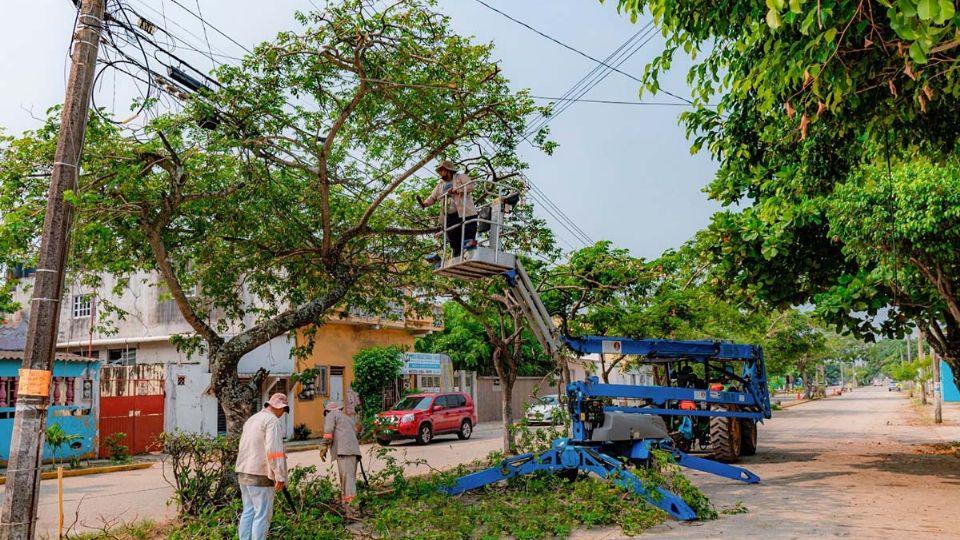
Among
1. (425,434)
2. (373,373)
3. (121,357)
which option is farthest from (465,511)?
(121,357)

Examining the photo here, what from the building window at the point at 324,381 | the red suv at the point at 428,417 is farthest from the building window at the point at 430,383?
the red suv at the point at 428,417

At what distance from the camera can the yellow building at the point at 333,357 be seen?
29.7 metres

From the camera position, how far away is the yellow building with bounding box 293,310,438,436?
97.3 feet

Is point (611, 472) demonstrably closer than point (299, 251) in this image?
Yes

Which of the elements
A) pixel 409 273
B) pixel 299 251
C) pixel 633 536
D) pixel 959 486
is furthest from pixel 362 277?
pixel 959 486

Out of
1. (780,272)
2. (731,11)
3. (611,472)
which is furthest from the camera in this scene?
(780,272)

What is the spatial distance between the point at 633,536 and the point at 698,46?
603 centimetres

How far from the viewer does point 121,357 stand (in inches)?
1173

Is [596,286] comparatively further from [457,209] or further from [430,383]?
[430,383]

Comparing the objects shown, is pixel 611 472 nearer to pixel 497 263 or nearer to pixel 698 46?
pixel 497 263

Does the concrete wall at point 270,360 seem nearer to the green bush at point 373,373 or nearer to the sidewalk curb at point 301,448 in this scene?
the green bush at point 373,373

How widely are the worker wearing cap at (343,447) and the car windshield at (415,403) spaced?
51.5 feet

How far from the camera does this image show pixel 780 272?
15.0 meters

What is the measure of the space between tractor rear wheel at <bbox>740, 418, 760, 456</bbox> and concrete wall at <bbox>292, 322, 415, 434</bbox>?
13567mm
